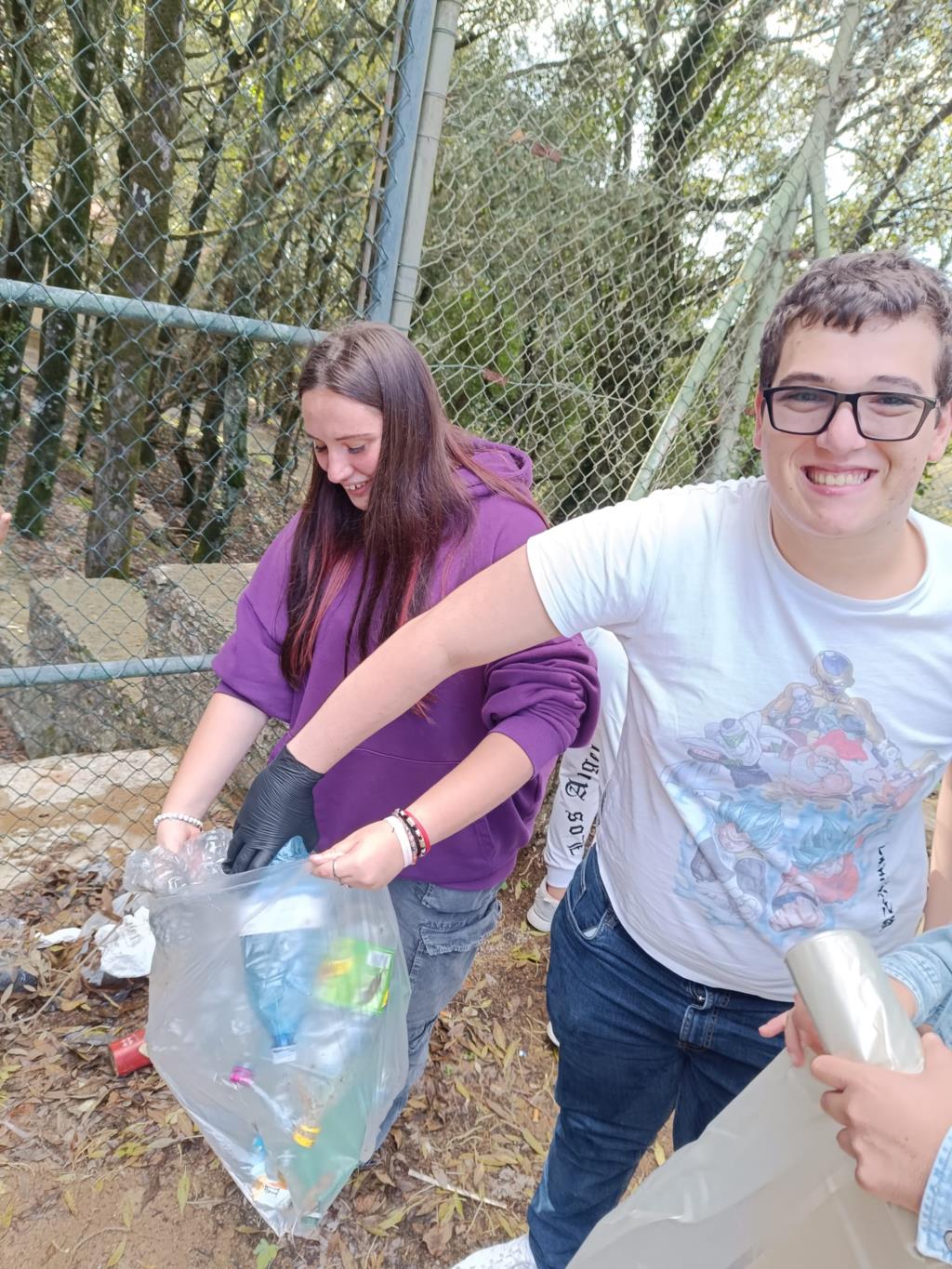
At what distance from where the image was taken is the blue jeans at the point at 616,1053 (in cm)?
125

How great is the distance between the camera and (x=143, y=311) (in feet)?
6.13

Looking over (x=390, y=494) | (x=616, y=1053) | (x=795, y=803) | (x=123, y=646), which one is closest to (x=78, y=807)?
(x=123, y=646)

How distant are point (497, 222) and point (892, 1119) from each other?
2.44 metres

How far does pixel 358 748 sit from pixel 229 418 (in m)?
2.68

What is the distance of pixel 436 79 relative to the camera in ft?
6.29

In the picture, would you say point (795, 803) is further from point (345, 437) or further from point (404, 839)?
point (345, 437)

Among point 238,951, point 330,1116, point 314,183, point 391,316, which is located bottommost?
point 330,1116

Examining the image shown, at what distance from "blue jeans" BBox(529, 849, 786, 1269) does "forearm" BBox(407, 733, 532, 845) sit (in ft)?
0.93

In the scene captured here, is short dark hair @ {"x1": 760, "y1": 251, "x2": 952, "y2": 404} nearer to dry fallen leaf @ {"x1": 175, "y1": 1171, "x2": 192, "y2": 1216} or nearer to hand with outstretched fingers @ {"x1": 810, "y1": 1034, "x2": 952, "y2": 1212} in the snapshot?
hand with outstretched fingers @ {"x1": 810, "y1": 1034, "x2": 952, "y2": 1212}

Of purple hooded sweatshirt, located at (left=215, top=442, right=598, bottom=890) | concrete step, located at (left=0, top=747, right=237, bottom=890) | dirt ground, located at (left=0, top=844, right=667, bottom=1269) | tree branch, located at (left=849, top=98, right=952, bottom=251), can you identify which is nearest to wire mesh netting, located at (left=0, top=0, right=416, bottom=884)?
concrete step, located at (left=0, top=747, right=237, bottom=890)

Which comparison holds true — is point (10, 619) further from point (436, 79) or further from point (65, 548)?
point (436, 79)

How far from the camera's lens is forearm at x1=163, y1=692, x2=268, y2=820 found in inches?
56.0

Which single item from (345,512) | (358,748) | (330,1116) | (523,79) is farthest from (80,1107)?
(523,79)

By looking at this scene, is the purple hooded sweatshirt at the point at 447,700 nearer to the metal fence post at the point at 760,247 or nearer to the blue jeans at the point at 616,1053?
the blue jeans at the point at 616,1053
